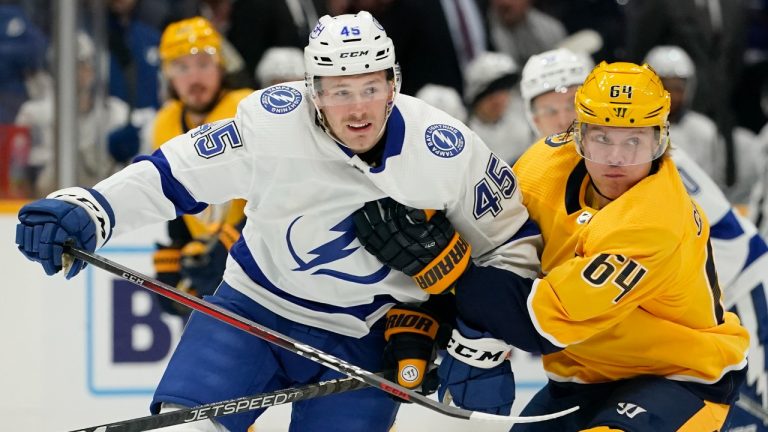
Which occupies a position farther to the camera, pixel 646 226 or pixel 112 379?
pixel 112 379

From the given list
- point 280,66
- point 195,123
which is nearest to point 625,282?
point 195,123

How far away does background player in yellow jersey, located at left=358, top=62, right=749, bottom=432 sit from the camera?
276cm

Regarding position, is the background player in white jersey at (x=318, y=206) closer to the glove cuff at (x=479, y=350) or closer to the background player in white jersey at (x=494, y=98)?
the glove cuff at (x=479, y=350)

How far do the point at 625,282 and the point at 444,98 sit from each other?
2.84 metres

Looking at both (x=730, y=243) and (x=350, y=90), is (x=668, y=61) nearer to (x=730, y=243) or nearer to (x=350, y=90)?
(x=730, y=243)

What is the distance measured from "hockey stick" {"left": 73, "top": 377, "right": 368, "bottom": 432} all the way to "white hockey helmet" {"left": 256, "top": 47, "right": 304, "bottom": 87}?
7.51 feet

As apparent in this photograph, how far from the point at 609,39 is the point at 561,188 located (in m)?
2.81

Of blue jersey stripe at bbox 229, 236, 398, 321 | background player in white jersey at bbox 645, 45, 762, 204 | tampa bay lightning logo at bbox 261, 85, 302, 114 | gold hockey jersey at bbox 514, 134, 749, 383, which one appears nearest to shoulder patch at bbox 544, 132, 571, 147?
gold hockey jersey at bbox 514, 134, 749, 383

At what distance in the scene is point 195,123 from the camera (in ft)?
14.8

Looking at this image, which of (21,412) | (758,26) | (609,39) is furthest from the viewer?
(758,26)

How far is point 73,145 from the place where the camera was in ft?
16.5

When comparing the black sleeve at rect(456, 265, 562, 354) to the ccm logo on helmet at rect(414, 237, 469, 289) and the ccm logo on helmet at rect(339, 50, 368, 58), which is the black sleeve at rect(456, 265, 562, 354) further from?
the ccm logo on helmet at rect(339, 50, 368, 58)

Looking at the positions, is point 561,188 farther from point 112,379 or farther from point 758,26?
point 758,26

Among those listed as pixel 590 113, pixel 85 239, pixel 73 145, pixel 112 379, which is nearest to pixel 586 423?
pixel 590 113
